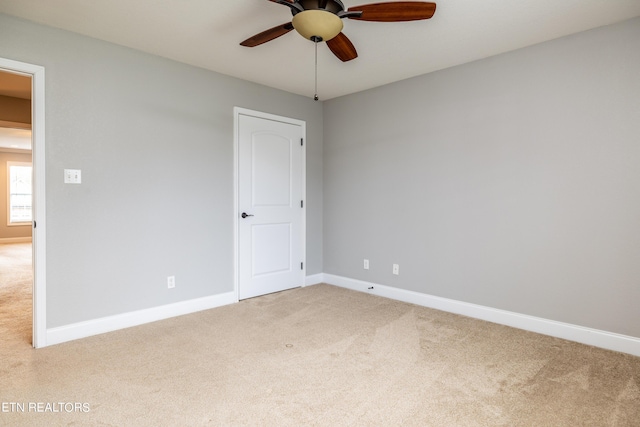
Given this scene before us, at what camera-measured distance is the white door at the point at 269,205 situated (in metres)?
3.93

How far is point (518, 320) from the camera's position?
10.1 feet

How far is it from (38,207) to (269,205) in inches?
85.2

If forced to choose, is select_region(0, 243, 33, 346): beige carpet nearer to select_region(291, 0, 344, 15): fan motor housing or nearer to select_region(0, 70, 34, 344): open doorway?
select_region(0, 70, 34, 344): open doorway

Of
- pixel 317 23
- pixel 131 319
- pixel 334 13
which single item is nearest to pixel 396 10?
pixel 334 13

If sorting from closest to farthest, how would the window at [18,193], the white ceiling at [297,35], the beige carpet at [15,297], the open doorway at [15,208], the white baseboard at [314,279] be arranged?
1. the white ceiling at [297,35]
2. the beige carpet at [15,297]
3. the open doorway at [15,208]
4. the white baseboard at [314,279]
5. the window at [18,193]

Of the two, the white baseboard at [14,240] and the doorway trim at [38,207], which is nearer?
the doorway trim at [38,207]

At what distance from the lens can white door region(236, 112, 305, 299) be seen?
3.93 metres

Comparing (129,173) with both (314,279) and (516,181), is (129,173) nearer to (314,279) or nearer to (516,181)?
(314,279)

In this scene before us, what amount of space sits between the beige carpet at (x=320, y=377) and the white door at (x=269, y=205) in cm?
92

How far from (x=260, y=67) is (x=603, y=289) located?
11.7 feet

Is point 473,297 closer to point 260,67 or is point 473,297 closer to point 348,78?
point 348,78

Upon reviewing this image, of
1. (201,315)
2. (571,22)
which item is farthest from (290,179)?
(571,22)

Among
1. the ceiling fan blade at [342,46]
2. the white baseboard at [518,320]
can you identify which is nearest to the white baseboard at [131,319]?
the white baseboard at [518,320]

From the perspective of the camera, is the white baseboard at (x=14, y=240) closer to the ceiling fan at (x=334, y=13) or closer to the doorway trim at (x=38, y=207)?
the doorway trim at (x=38, y=207)
